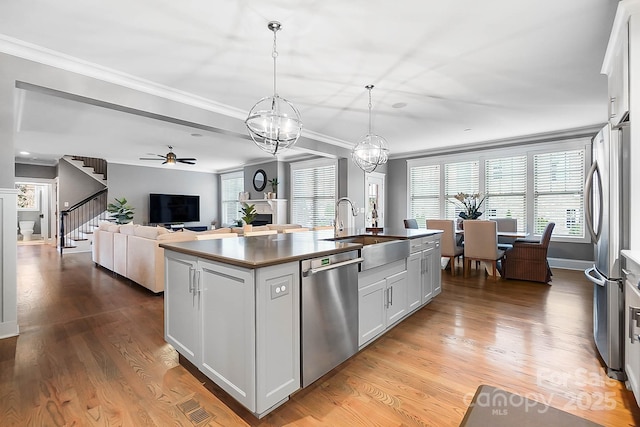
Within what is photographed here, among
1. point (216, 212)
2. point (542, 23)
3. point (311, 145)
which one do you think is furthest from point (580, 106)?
point (216, 212)

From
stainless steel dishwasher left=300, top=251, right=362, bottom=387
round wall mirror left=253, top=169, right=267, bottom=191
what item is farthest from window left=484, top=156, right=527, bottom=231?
round wall mirror left=253, top=169, right=267, bottom=191

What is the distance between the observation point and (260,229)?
5.08 metres

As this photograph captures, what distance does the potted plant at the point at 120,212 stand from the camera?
8.39 meters

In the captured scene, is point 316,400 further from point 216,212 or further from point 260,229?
point 216,212

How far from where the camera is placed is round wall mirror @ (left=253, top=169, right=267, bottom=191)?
880cm

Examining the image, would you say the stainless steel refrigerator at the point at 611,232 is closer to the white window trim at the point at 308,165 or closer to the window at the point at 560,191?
the window at the point at 560,191

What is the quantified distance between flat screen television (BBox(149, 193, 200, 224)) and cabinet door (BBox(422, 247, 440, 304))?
8.68 metres

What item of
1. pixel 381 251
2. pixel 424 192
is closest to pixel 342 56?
pixel 381 251

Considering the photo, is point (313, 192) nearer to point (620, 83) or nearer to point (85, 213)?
point (620, 83)

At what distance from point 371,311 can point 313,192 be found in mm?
5759

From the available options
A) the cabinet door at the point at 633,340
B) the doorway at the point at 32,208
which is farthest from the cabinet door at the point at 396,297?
the doorway at the point at 32,208

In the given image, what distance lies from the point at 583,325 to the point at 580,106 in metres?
3.14

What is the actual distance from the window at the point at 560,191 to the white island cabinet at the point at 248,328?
6.09 meters

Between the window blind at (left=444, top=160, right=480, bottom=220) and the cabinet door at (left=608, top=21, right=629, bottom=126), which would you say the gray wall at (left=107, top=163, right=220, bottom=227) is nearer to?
the window blind at (left=444, top=160, right=480, bottom=220)
